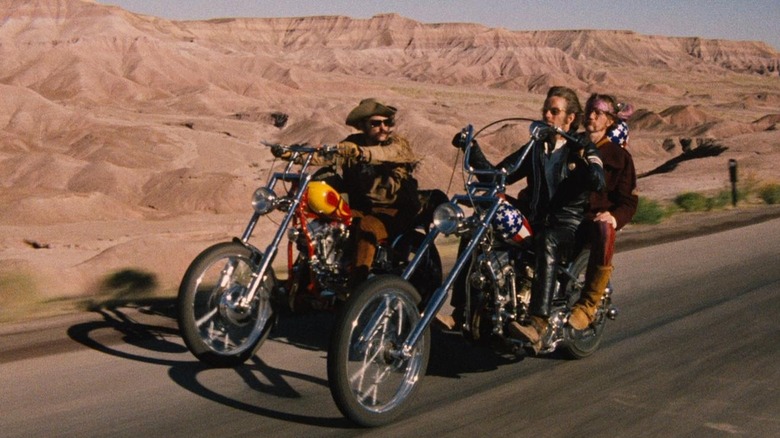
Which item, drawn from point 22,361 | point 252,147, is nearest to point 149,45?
point 252,147

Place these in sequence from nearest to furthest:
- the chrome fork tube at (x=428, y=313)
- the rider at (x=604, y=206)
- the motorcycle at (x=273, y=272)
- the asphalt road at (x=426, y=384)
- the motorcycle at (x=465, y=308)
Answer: the motorcycle at (x=465, y=308) → the chrome fork tube at (x=428, y=313) → the asphalt road at (x=426, y=384) → the motorcycle at (x=273, y=272) → the rider at (x=604, y=206)

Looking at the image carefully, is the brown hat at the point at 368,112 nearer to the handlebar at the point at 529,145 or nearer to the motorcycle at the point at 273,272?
the motorcycle at the point at 273,272

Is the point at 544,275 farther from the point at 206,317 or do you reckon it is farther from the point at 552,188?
the point at 206,317

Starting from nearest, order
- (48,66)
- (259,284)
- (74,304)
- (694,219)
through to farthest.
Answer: (259,284)
(74,304)
(694,219)
(48,66)

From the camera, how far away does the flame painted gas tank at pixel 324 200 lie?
22.6 ft

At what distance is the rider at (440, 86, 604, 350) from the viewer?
6.30 meters

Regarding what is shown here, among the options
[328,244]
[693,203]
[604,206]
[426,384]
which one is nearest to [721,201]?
[693,203]

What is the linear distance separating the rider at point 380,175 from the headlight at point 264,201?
72 cm

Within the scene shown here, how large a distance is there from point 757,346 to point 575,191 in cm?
190

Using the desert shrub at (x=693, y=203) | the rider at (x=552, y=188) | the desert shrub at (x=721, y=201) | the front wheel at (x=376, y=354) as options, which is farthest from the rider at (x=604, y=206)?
the desert shrub at (x=721, y=201)

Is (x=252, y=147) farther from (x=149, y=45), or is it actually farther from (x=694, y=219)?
(x=149, y=45)

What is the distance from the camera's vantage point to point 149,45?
97250mm

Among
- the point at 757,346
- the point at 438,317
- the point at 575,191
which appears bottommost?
the point at 757,346

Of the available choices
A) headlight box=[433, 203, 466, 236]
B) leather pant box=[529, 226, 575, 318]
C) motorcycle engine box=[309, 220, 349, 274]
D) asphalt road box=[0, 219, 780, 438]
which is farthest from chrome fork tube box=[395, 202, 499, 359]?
motorcycle engine box=[309, 220, 349, 274]
